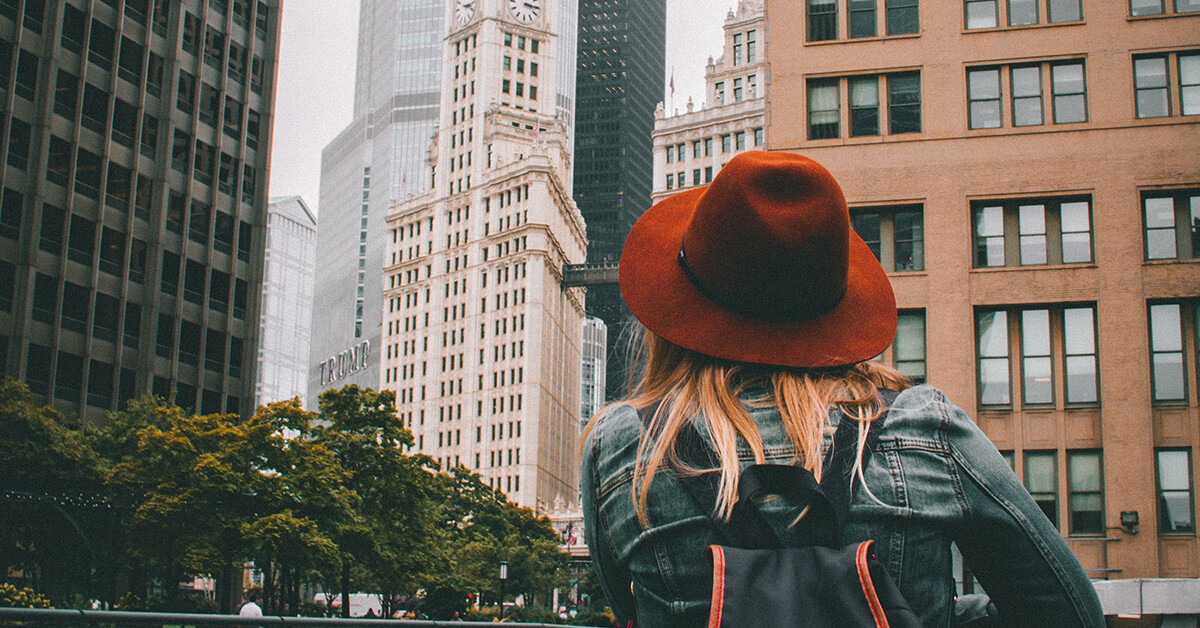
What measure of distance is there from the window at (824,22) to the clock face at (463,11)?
115m

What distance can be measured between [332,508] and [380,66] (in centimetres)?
15965

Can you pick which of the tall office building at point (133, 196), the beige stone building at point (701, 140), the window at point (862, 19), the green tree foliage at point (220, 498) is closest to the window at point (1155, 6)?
the window at point (862, 19)

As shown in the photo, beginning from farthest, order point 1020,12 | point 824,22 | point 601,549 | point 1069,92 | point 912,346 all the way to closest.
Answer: point 824,22 → point 1020,12 → point 1069,92 → point 912,346 → point 601,549

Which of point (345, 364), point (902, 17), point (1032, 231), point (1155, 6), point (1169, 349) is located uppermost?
point (345, 364)

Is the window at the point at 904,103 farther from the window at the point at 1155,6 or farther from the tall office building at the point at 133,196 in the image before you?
the tall office building at the point at 133,196

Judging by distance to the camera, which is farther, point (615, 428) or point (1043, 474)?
point (1043, 474)

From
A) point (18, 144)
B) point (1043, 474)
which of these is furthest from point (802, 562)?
point (18, 144)

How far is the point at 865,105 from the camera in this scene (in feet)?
117

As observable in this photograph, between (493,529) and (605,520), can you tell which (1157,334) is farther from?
(493,529)

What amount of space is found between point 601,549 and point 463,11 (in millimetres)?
151403

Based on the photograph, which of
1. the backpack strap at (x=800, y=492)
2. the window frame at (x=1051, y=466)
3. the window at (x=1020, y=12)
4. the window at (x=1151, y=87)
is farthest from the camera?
the window at (x=1020, y=12)

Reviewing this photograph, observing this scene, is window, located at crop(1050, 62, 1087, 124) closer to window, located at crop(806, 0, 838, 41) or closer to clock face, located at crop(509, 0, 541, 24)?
window, located at crop(806, 0, 838, 41)

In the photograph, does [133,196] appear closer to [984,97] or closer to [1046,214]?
[984,97]

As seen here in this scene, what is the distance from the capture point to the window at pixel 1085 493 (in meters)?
31.2
